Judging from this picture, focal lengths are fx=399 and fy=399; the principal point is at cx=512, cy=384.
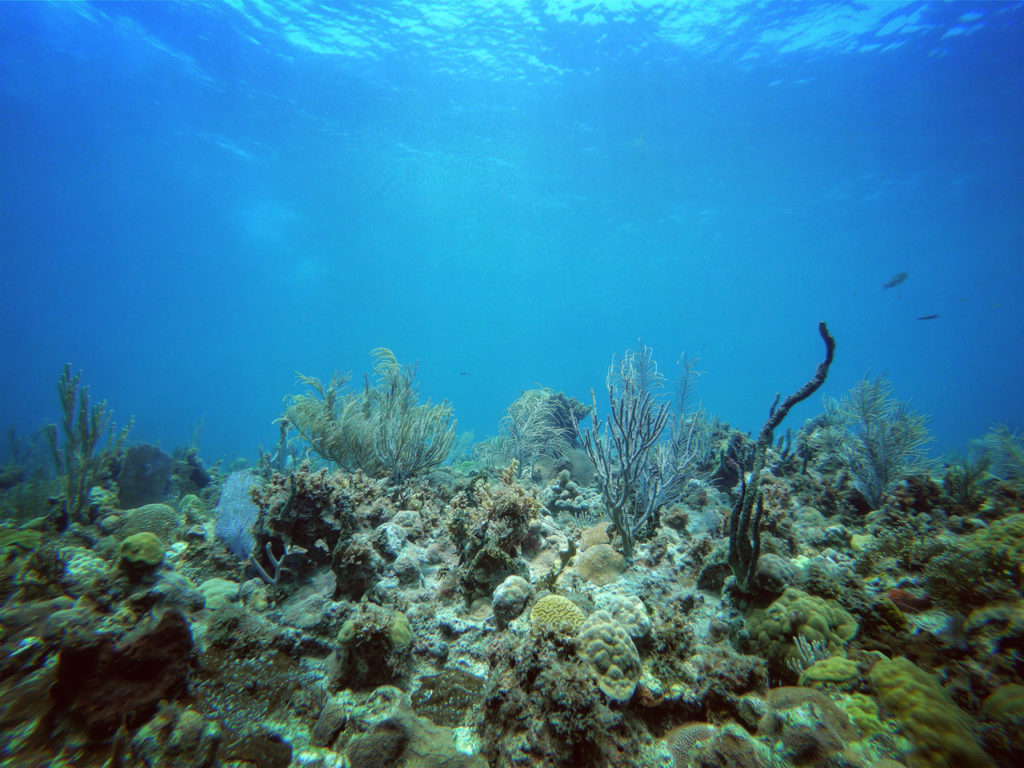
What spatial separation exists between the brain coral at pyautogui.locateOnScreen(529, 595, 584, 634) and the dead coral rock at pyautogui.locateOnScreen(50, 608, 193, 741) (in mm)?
2481

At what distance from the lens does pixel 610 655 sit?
2820mm

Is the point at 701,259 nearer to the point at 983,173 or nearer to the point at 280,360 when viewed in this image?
the point at 983,173

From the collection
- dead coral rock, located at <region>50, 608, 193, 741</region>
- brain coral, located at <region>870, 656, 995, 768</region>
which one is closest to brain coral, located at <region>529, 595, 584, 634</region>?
brain coral, located at <region>870, 656, 995, 768</region>

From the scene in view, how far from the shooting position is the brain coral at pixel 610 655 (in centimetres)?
267

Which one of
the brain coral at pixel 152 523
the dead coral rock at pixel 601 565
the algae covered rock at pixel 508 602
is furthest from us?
the brain coral at pixel 152 523

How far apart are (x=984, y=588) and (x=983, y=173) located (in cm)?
3909

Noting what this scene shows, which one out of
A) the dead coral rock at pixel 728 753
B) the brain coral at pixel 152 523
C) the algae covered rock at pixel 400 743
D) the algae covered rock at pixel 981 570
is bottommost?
the algae covered rock at pixel 400 743

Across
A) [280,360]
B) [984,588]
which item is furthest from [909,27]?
[280,360]

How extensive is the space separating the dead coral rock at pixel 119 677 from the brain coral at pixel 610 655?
2.79m

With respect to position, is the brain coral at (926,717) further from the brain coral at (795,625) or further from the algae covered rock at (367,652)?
the algae covered rock at (367,652)

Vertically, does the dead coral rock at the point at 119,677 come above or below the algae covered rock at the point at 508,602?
below

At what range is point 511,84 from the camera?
2680 centimetres

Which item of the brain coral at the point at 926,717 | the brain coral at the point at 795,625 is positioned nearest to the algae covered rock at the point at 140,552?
the brain coral at the point at 795,625

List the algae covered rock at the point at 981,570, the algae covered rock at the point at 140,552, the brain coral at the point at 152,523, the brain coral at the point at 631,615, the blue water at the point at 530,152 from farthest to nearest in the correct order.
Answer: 1. the blue water at the point at 530,152
2. the brain coral at the point at 152,523
3. the algae covered rock at the point at 140,552
4. the algae covered rock at the point at 981,570
5. the brain coral at the point at 631,615
